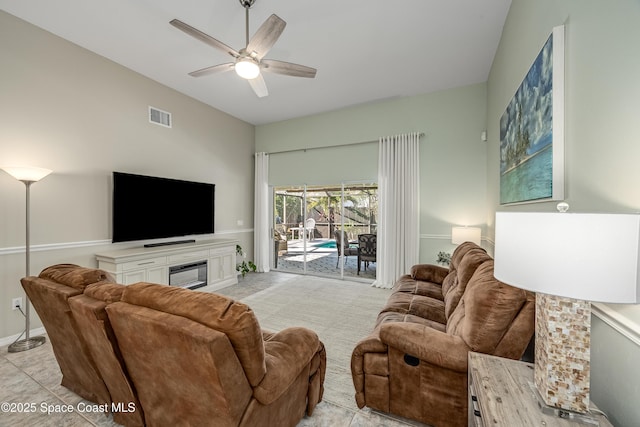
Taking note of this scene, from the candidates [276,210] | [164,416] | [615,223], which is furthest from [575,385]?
[276,210]

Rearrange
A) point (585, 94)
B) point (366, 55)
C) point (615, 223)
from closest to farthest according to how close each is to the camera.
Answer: point (615, 223), point (585, 94), point (366, 55)

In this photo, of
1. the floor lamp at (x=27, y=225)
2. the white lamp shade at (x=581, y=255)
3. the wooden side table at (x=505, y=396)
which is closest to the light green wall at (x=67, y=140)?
the floor lamp at (x=27, y=225)

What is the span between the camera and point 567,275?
2.52ft

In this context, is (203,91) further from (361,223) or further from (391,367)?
(391,367)

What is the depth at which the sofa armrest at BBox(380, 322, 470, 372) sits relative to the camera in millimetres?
1497

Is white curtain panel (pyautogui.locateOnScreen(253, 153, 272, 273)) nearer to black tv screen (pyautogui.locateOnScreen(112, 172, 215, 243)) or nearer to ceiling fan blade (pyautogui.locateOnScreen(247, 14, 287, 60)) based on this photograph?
black tv screen (pyautogui.locateOnScreen(112, 172, 215, 243))

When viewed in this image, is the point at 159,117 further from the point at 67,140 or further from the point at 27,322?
the point at 27,322

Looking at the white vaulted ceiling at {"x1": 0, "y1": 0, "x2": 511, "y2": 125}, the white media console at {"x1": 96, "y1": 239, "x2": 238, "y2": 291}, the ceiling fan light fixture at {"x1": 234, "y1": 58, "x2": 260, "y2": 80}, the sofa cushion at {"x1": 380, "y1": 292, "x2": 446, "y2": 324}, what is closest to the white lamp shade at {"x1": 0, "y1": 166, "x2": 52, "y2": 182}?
the white media console at {"x1": 96, "y1": 239, "x2": 238, "y2": 291}

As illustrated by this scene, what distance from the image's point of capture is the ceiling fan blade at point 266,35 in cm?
209

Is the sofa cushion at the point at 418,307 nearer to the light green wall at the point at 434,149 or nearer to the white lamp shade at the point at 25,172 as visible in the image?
the light green wall at the point at 434,149

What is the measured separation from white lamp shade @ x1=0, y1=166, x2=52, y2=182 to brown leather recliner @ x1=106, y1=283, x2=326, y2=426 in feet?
7.39

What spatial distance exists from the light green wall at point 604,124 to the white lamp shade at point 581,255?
43 mm

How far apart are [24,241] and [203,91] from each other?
120 inches

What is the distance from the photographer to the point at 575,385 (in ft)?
3.07
